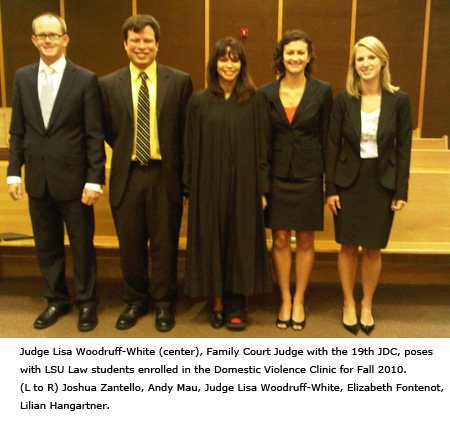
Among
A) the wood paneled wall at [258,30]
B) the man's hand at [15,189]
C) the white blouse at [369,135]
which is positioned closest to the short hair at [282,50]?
the white blouse at [369,135]

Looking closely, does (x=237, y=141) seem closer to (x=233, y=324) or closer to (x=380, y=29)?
(x=233, y=324)

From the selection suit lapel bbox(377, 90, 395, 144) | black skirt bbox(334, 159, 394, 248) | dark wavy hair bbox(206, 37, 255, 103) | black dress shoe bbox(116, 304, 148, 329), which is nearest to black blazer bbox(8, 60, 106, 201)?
dark wavy hair bbox(206, 37, 255, 103)

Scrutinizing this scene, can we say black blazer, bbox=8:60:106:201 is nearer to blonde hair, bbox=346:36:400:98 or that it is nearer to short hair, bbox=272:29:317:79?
short hair, bbox=272:29:317:79

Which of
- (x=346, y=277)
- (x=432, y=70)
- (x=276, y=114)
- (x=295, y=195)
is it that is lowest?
(x=346, y=277)

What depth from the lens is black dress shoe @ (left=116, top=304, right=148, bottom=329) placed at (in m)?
2.48

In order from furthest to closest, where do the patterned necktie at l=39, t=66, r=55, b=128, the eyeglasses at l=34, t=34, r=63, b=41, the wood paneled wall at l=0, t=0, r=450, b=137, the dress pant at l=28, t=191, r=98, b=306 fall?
the wood paneled wall at l=0, t=0, r=450, b=137, the dress pant at l=28, t=191, r=98, b=306, the patterned necktie at l=39, t=66, r=55, b=128, the eyeglasses at l=34, t=34, r=63, b=41

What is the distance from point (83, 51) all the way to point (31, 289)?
394cm

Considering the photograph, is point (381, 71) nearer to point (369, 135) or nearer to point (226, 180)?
point (369, 135)

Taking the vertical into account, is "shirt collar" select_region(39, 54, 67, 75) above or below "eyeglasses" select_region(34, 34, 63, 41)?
below

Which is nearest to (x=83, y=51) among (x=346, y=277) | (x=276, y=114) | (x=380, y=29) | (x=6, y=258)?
(x=6, y=258)

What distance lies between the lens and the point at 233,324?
2.46 meters

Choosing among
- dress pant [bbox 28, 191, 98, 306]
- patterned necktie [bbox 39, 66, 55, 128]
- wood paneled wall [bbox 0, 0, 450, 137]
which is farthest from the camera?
wood paneled wall [bbox 0, 0, 450, 137]

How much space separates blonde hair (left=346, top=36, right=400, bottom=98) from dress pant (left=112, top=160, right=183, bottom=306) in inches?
43.5

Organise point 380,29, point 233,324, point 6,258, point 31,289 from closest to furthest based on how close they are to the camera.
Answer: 1. point 233,324
2. point 31,289
3. point 6,258
4. point 380,29
